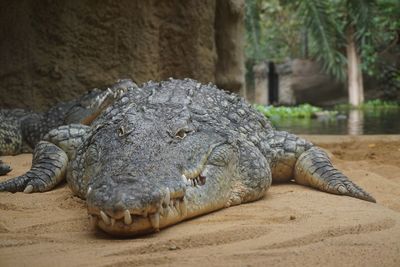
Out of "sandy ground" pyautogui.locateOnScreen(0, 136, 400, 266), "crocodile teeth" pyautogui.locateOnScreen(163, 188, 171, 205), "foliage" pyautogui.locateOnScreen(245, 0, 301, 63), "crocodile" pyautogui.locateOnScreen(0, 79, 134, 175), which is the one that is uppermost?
"foliage" pyautogui.locateOnScreen(245, 0, 301, 63)

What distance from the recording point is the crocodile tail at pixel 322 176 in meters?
3.39

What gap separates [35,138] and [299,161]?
11.0 feet

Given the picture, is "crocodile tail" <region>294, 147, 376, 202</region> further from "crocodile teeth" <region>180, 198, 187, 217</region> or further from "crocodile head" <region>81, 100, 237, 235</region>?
"crocodile teeth" <region>180, 198, 187, 217</region>

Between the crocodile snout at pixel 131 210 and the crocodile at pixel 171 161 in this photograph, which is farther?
the crocodile at pixel 171 161

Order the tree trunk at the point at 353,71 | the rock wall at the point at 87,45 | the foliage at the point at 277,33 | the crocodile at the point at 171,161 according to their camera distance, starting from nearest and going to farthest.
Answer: the crocodile at the point at 171,161 → the rock wall at the point at 87,45 → the tree trunk at the point at 353,71 → the foliage at the point at 277,33

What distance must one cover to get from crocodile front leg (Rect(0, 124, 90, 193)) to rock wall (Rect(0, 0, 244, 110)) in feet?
9.37

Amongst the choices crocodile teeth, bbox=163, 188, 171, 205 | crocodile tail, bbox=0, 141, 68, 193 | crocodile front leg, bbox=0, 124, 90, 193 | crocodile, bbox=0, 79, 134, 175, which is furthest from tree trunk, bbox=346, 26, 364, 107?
crocodile teeth, bbox=163, 188, 171, 205

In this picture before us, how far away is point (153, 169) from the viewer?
95.0 inches

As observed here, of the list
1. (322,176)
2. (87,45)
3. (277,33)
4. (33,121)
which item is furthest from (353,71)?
(322,176)

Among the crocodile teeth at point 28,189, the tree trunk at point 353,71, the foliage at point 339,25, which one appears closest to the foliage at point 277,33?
the foliage at point 339,25

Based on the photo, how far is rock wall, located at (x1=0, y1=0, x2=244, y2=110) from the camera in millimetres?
6664

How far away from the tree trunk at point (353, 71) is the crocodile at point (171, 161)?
15245 millimetres

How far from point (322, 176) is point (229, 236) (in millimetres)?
1519

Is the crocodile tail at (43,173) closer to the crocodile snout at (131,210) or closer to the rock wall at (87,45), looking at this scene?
the crocodile snout at (131,210)
